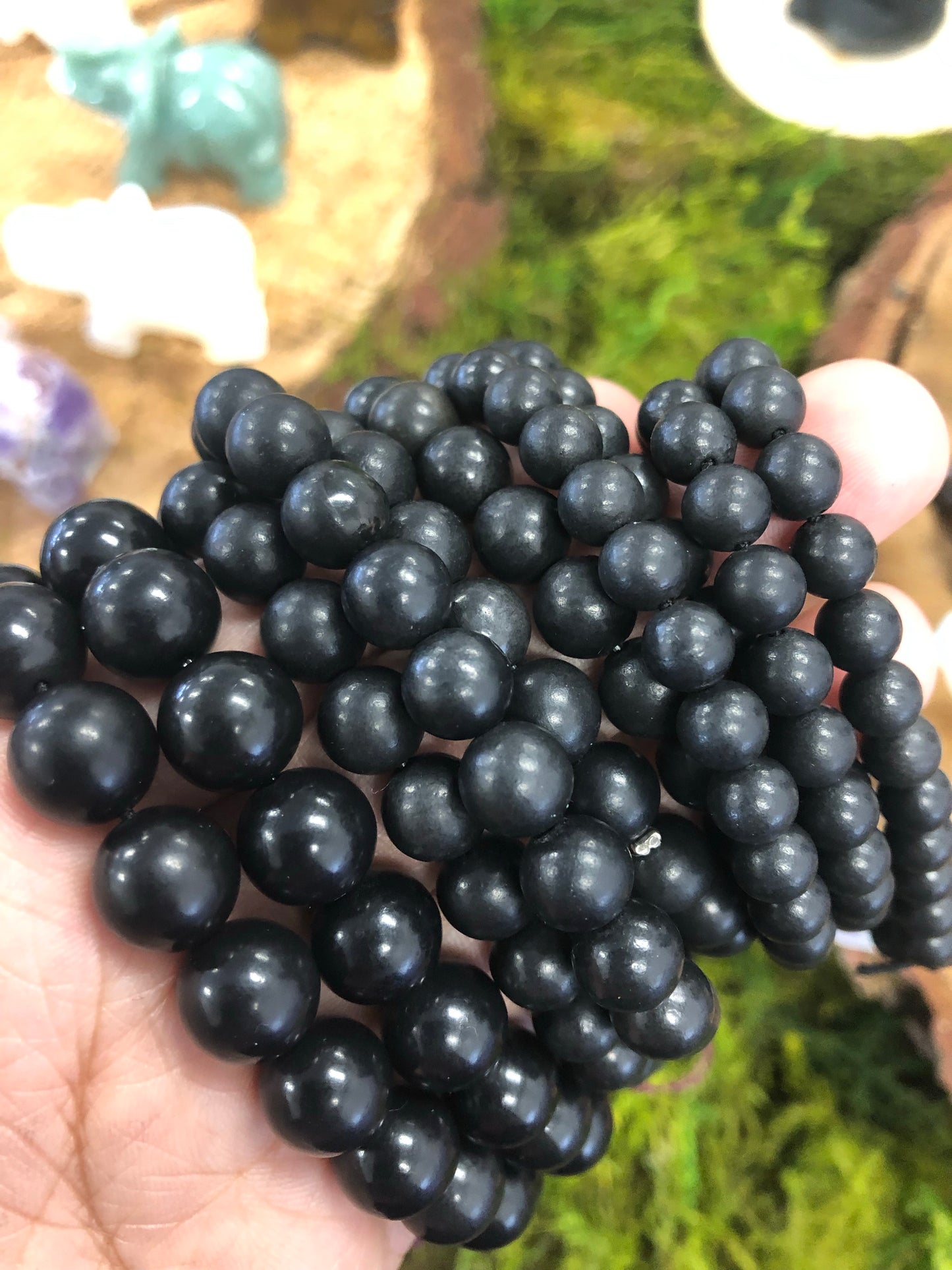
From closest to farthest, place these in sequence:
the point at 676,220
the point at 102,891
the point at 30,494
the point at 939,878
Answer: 1. the point at 102,891
2. the point at 939,878
3. the point at 30,494
4. the point at 676,220

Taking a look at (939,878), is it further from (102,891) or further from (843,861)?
(102,891)

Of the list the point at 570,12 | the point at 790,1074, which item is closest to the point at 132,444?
the point at 570,12

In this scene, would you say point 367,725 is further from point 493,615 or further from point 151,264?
point 151,264

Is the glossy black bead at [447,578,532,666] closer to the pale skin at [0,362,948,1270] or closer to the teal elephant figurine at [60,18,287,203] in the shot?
the pale skin at [0,362,948,1270]

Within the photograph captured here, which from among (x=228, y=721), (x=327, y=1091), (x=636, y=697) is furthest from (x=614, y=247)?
(x=327, y=1091)

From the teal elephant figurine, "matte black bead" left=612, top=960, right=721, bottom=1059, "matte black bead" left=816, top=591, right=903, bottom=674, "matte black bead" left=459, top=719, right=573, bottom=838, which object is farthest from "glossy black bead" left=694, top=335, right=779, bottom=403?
the teal elephant figurine

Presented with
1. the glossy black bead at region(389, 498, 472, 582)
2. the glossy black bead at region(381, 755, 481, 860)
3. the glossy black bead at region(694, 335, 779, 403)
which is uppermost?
the glossy black bead at region(694, 335, 779, 403)

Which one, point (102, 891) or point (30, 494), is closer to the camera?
point (102, 891)
